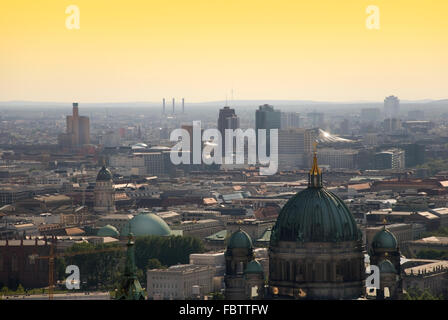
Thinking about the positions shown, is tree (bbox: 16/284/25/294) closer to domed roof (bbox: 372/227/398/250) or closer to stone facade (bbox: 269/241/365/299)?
domed roof (bbox: 372/227/398/250)

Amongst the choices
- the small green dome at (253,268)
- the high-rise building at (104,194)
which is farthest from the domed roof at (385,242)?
the high-rise building at (104,194)

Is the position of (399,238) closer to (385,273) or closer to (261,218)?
(261,218)

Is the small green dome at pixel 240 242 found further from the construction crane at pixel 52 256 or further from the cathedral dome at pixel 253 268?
the construction crane at pixel 52 256

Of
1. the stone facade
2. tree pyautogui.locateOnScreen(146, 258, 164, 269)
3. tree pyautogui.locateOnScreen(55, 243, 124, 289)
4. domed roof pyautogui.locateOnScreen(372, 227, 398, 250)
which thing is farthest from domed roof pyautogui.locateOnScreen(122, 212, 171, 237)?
the stone facade

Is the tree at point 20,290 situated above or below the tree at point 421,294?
below

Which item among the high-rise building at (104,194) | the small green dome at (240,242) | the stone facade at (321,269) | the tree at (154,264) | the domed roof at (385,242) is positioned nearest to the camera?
the stone facade at (321,269)

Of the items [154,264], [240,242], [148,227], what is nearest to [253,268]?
[240,242]

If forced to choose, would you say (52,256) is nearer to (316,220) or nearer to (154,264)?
(154,264)
